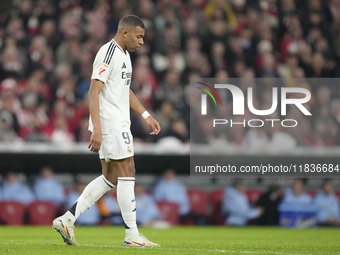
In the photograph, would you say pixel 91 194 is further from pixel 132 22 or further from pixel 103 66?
pixel 132 22

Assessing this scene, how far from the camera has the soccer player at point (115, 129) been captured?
5.56 metres

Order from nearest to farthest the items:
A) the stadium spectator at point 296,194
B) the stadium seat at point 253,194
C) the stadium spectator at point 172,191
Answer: the stadium spectator at point 172,191 → the stadium spectator at point 296,194 → the stadium seat at point 253,194

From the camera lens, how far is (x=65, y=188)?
11.5 meters

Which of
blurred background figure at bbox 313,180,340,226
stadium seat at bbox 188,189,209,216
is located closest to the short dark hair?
stadium seat at bbox 188,189,209,216

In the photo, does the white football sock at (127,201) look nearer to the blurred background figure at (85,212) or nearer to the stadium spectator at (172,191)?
the blurred background figure at (85,212)

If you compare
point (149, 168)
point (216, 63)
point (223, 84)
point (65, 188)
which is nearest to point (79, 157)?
point (65, 188)

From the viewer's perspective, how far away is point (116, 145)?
5559 millimetres

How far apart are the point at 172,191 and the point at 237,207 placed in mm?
1315

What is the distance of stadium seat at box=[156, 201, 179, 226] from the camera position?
467 inches

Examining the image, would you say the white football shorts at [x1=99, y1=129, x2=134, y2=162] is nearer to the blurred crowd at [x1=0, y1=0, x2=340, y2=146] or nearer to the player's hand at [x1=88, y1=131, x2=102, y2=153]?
the player's hand at [x1=88, y1=131, x2=102, y2=153]

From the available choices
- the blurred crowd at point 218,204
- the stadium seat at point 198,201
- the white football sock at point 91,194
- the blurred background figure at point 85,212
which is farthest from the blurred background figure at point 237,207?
the white football sock at point 91,194

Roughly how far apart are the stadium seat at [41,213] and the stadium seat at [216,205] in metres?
3.09

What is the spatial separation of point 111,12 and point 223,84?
357 cm

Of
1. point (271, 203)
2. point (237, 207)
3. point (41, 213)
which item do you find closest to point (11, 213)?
point (41, 213)
